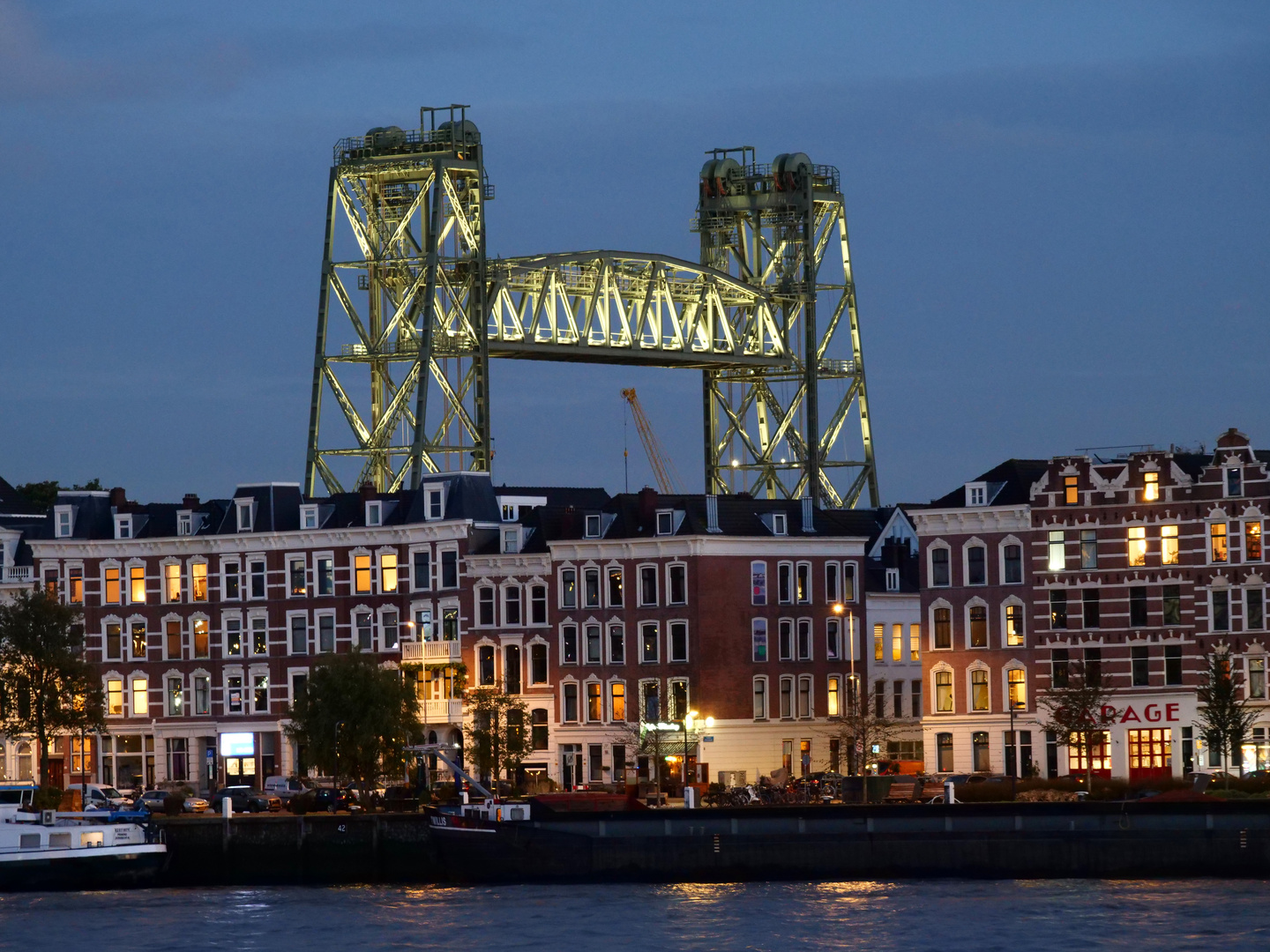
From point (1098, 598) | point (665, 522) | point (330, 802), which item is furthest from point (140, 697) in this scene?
point (1098, 598)

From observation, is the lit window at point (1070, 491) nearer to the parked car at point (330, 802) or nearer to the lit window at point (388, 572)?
the parked car at point (330, 802)

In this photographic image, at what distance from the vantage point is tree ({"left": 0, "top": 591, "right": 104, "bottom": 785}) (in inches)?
4840

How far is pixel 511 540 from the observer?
414 ft

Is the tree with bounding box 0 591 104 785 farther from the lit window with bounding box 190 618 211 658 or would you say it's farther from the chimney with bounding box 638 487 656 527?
the chimney with bounding box 638 487 656 527

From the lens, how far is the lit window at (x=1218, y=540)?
4377 inches

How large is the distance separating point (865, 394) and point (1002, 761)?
178 feet

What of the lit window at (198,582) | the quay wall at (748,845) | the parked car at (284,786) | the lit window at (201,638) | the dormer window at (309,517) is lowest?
the quay wall at (748,845)

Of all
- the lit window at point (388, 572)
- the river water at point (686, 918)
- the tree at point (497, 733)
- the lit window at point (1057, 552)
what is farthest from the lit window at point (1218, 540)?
the lit window at point (388, 572)

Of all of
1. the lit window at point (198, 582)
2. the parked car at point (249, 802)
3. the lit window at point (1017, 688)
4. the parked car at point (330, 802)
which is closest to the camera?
the parked car at point (330, 802)

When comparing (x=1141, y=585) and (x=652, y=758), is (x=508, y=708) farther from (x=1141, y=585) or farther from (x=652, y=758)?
(x=1141, y=585)

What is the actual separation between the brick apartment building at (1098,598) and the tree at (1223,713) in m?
2.44

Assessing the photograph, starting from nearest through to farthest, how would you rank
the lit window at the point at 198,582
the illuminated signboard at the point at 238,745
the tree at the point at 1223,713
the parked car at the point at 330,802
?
the tree at the point at 1223,713, the parked car at the point at 330,802, the illuminated signboard at the point at 238,745, the lit window at the point at 198,582

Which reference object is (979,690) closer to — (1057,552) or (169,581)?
(1057,552)

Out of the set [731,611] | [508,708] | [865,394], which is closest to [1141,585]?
[731,611]
